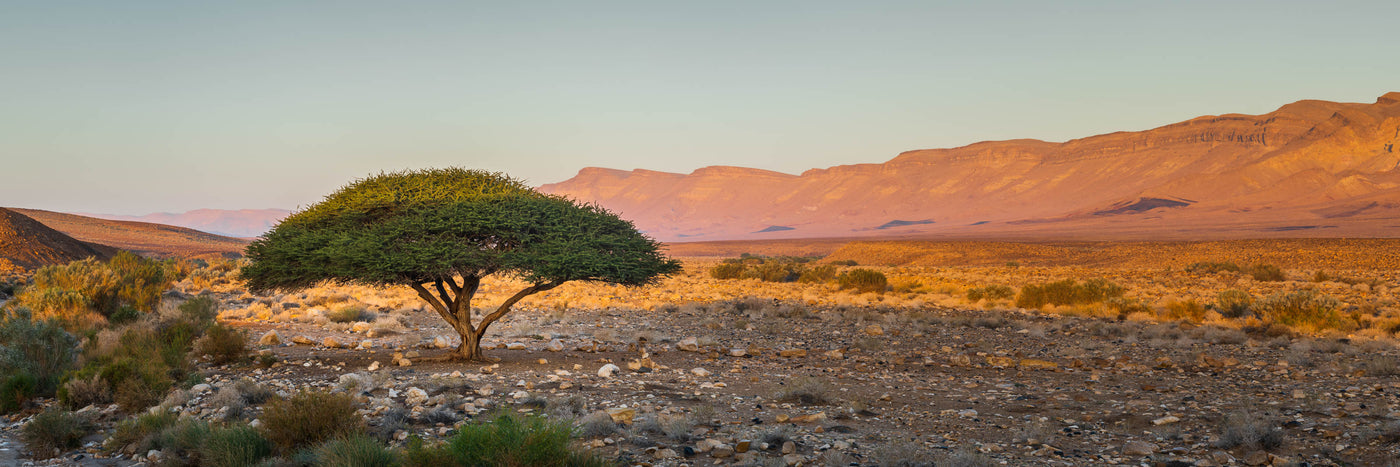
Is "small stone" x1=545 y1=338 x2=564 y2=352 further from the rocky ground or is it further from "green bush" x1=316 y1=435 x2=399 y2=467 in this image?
"green bush" x1=316 y1=435 x2=399 y2=467

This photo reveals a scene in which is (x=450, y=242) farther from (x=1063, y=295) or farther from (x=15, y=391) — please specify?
(x=1063, y=295)

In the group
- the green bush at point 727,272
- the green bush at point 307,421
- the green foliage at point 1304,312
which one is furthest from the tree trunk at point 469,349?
the green bush at point 727,272

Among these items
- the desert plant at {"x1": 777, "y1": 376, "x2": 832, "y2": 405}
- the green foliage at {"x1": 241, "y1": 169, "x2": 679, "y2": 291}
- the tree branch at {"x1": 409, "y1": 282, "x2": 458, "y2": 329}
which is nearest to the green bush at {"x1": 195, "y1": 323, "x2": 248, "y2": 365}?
the green foliage at {"x1": 241, "y1": 169, "x2": 679, "y2": 291}

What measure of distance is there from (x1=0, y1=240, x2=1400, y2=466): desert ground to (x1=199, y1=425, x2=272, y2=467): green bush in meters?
1.18

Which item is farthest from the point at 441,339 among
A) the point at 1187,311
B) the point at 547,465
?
the point at 1187,311

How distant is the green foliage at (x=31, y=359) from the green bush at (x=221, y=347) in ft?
6.48

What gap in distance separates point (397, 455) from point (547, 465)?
1745mm

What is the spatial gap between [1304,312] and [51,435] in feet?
85.4

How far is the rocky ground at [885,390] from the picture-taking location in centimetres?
817

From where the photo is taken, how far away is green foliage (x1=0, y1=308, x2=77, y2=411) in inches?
454

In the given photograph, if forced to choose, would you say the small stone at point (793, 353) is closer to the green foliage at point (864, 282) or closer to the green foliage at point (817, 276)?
the green foliage at point (864, 282)

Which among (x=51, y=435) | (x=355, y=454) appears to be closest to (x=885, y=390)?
(x=355, y=454)

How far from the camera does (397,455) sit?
7.09 m

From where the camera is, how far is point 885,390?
12.3m
